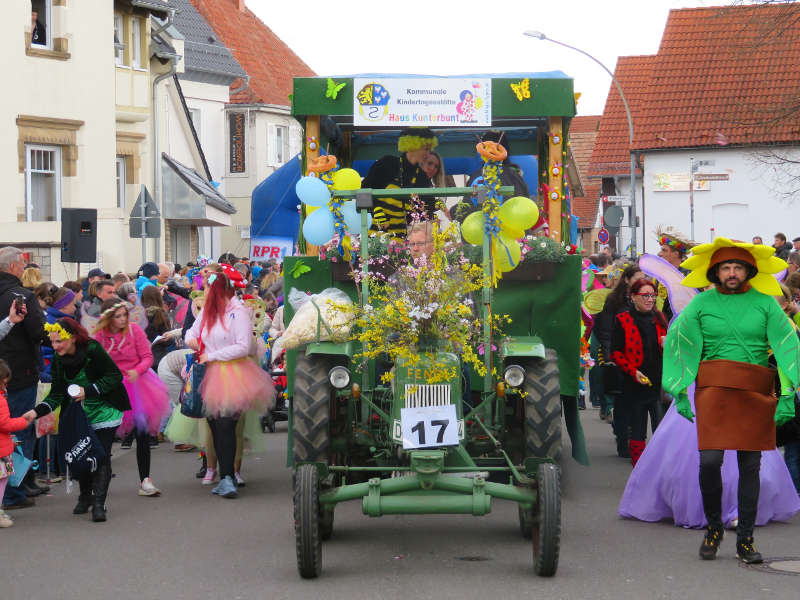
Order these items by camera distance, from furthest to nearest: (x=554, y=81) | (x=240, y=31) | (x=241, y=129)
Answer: (x=240, y=31), (x=241, y=129), (x=554, y=81)

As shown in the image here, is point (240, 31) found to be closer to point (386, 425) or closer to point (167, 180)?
point (167, 180)

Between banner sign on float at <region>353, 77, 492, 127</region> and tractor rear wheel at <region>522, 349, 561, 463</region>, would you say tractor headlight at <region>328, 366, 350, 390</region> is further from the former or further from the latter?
banner sign on float at <region>353, 77, 492, 127</region>

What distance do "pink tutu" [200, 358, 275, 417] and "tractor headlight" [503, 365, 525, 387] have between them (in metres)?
2.79

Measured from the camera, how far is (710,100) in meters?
46.8

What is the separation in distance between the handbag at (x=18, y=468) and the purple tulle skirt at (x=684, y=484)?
464cm

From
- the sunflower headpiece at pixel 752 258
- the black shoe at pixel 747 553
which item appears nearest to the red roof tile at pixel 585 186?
the sunflower headpiece at pixel 752 258

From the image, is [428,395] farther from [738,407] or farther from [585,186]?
[585,186]

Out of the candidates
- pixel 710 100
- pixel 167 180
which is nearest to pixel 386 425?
pixel 167 180

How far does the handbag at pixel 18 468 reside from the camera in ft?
35.5

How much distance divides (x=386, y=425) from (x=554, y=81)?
376 centimetres

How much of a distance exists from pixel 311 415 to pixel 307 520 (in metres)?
1.76

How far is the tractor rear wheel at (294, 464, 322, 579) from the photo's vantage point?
25.1ft

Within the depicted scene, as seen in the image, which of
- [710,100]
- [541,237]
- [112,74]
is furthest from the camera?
[710,100]

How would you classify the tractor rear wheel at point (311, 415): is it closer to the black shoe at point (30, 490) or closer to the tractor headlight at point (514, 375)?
the tractor headlight at point (514, 375)
